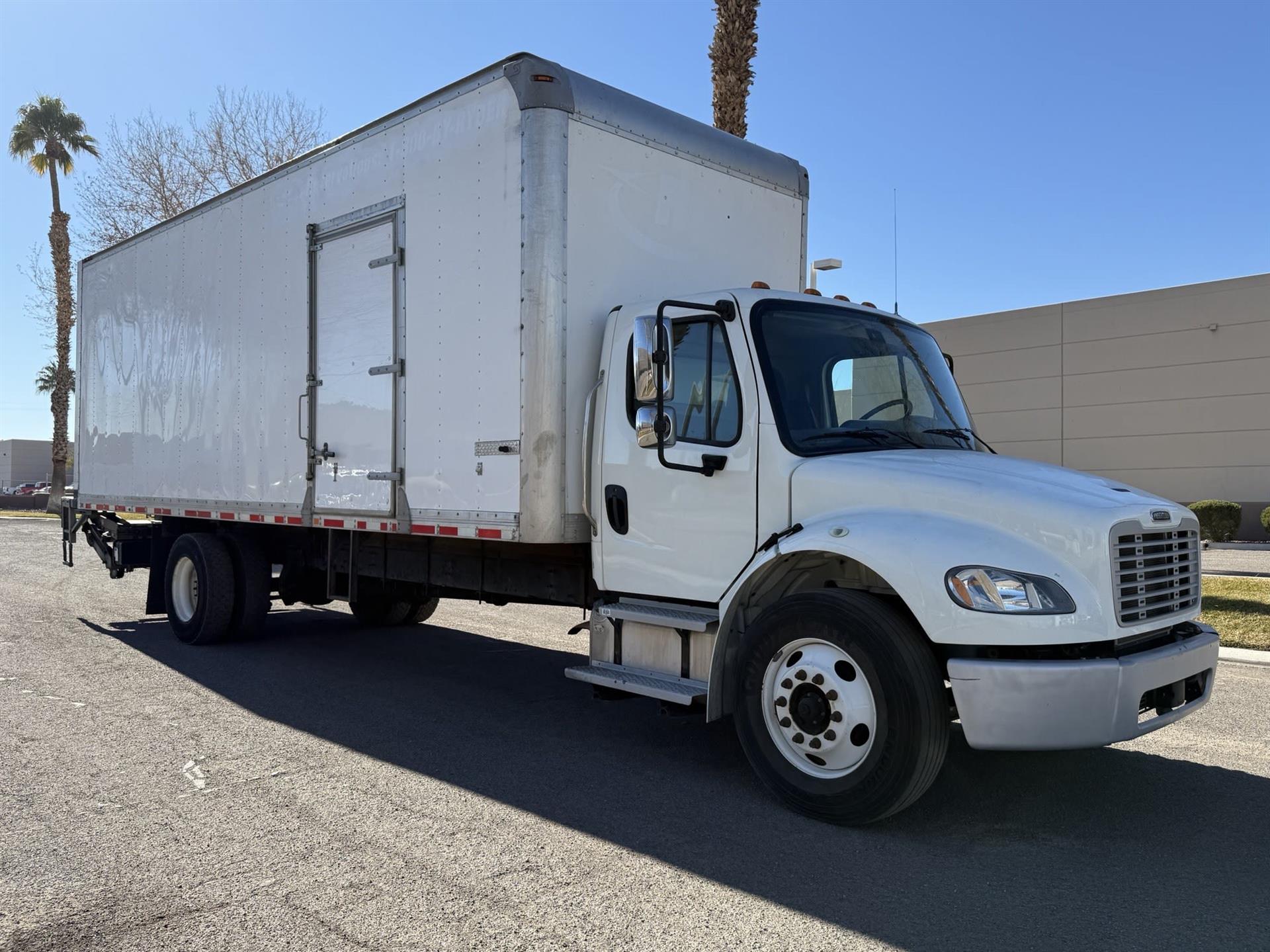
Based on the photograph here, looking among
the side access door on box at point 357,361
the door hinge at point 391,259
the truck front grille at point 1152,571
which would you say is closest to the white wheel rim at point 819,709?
the truck front grille at point 1152,571

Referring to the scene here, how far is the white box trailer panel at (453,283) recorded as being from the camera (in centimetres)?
597

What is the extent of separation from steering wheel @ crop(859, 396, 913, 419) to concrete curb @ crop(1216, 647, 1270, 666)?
5141mm

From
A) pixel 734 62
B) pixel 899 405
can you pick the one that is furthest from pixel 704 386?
pixel 734 62

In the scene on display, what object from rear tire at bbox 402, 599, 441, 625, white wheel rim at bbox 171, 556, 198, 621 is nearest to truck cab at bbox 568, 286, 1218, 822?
rear tire at bbox 402, 599, 441, 625

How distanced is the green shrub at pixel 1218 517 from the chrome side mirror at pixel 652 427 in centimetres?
2294

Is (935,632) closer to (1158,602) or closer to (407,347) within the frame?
(1158,602)

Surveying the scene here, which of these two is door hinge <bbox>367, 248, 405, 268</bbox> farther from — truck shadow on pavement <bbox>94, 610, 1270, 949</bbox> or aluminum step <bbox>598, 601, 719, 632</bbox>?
truck shadow on pavement <bbox>94, 610, 1270, 949</bbox>

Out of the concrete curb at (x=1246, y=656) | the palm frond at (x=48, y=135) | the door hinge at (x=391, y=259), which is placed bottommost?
the concrete curb at (x=1246, y=656)

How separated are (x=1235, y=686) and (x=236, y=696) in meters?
7.49

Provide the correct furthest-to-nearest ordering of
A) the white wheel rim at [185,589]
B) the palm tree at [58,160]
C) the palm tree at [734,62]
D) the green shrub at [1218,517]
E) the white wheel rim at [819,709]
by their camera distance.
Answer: the palm tree at [58,160] → the green shrub at [1218,517] → the palm tree at [734,62] → the white wheel rim at [185,589] → the white wheel rim at [819,709]

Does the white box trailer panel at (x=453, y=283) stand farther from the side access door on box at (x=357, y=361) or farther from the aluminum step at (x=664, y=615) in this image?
the aluminum step at (x=664, y=615)

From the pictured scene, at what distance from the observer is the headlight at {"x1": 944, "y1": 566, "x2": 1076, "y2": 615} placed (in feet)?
13.4

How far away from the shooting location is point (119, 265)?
1107cm

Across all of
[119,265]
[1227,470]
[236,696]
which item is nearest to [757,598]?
[236,696]
